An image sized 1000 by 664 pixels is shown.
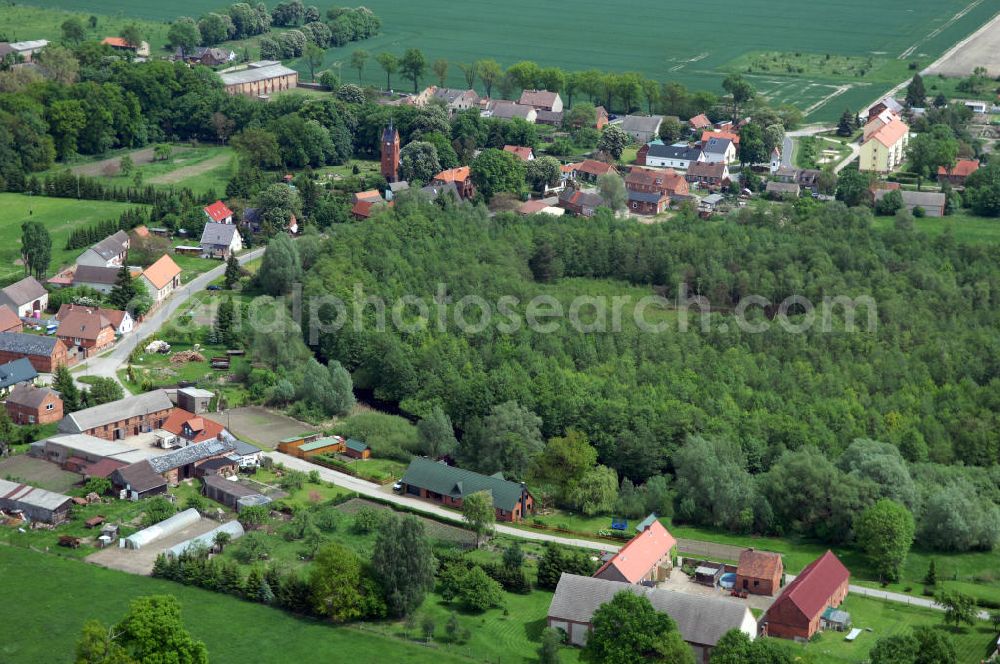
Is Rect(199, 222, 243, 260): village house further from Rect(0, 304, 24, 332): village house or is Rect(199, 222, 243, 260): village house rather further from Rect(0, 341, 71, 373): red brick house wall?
Rect(0, 341, 71, 373): red brick house wall

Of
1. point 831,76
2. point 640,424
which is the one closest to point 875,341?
point 640,424

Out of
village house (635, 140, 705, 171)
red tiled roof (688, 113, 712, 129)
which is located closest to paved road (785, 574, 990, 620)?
village house (635, 140, 705, 171)

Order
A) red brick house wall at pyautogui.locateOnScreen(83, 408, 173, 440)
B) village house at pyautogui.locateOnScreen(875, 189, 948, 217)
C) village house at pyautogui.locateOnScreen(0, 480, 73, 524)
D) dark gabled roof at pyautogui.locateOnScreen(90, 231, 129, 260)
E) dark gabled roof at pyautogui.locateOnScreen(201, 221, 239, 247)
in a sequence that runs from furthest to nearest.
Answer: village house at pyautogui.locateOnScreen(875, 189, 948, 217) < dark gabled roof at pyautogui.locateOnScreen(201, 221, 239, 247) < dark gabled roof at pyautogui.locateOnScreen(90, 231, 129, 260) < red brick house wall at pyautogui.locateOnScreen(83, 408, 173, 440) < village house at pyautogui.locateOnScreen(0, 480, 73, 524)

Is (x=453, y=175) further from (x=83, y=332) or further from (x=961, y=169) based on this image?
(x=961, y=169)

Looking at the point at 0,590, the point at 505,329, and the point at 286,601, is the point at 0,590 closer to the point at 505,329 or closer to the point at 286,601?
the point at 286,601

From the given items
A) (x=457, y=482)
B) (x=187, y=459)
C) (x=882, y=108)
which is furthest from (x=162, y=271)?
(x=882, y=108)

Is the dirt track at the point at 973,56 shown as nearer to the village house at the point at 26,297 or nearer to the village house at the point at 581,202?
the village house at the point at 581,202

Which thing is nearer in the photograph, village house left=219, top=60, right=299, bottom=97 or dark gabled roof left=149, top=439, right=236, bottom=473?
dark gabled roof left=149, top=439, right=236, bottom=473
